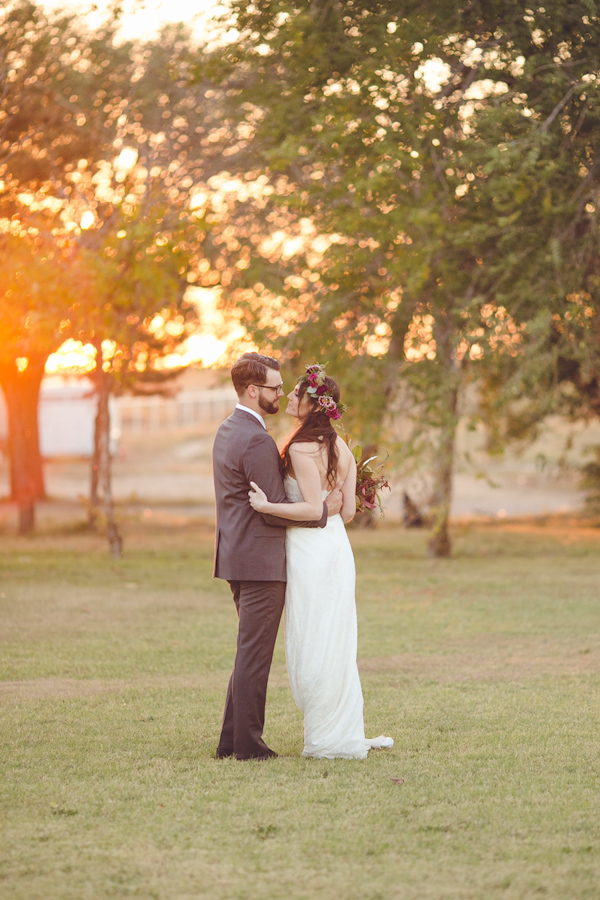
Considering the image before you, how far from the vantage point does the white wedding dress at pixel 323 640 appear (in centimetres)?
529

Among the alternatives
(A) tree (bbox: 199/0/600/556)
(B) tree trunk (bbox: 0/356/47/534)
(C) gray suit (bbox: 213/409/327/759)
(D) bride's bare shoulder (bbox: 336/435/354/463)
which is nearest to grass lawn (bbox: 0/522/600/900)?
(C) gray suit (bbox: 213/409/327/759)

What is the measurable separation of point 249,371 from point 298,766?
2.07 m

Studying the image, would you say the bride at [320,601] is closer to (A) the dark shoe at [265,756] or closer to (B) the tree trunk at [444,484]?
(A) the dark shoe at [265,756]

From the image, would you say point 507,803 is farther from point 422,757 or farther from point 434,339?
point 434,339

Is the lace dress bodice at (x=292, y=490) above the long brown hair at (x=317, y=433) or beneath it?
beneath

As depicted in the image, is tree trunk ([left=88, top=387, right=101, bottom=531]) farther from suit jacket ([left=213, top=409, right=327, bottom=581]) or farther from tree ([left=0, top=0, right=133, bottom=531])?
suit jacket ([left=213, top=409, right=327, bottom=581])

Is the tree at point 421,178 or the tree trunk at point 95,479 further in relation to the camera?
the tree trunk at point 95,479

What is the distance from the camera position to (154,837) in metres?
4.17

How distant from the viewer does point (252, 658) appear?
5273mm

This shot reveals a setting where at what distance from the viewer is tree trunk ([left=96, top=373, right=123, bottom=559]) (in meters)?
14.3

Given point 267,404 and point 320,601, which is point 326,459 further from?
point 320,601

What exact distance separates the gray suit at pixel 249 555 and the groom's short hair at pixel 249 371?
154 mm

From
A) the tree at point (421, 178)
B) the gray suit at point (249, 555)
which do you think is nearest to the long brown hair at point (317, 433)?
the gray suit at point (249, 555)

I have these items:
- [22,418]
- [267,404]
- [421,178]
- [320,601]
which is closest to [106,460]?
[421,178]
